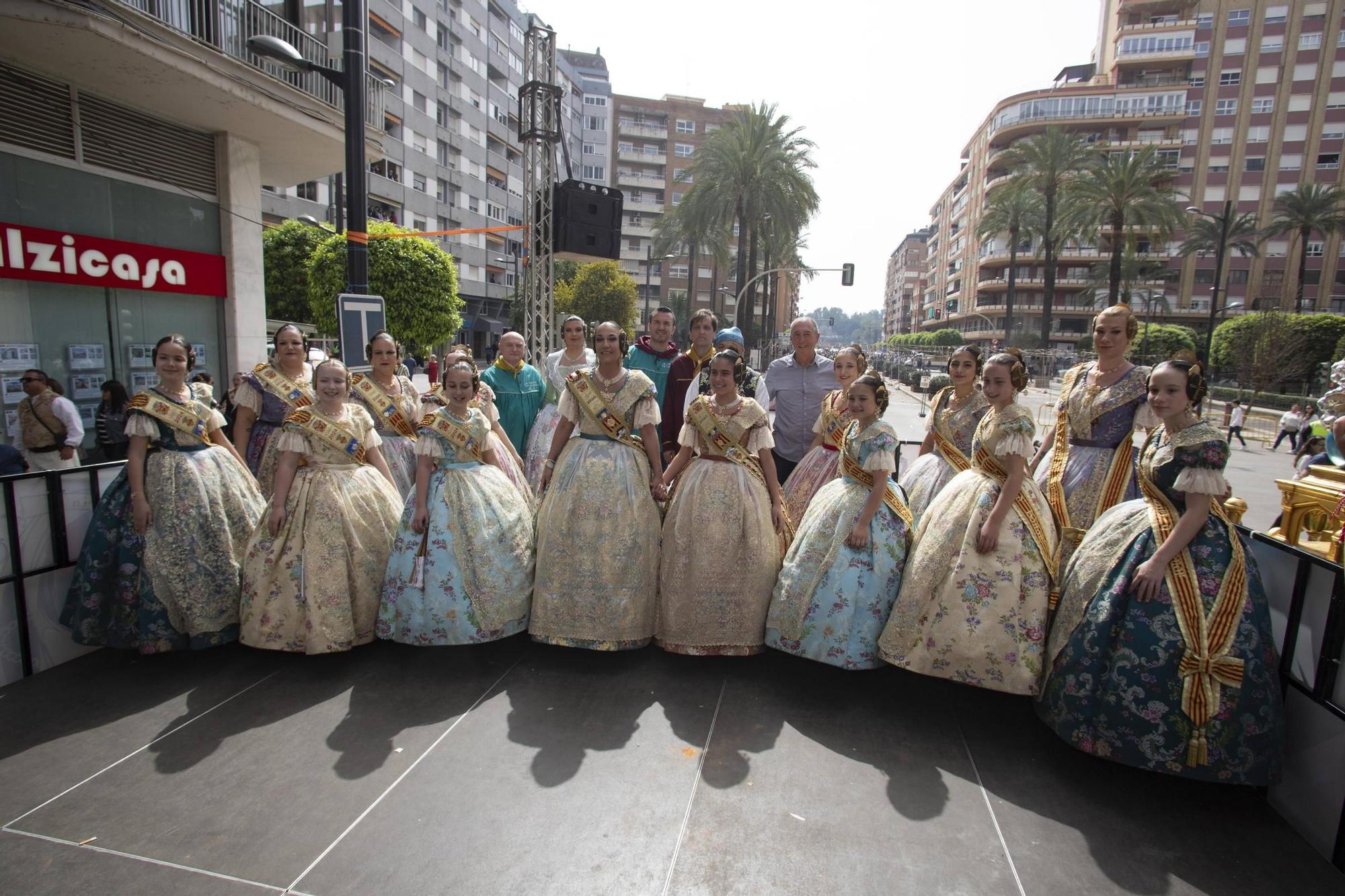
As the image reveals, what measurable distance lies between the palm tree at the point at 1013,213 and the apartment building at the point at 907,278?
65251mm

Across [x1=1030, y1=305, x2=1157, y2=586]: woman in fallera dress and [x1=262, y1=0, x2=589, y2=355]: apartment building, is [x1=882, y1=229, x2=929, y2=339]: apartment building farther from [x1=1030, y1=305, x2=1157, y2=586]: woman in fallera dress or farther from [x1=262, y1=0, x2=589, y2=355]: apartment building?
[x1=1030, y1=305, x2=1157, y2=586]: woman in fallera dress

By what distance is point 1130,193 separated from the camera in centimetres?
3094

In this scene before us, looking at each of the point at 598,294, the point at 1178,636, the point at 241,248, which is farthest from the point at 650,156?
the point at 1178,636

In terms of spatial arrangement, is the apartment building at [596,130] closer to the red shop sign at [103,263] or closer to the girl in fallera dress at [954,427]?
the red shop sign at [103,263]

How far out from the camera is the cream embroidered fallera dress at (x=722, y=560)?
3.95 meters

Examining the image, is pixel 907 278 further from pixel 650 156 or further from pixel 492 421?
pixel 492 421

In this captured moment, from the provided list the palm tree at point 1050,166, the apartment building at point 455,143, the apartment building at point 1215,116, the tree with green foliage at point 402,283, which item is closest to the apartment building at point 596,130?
the apartment building at point 455,143

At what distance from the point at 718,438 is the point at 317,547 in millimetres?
2385

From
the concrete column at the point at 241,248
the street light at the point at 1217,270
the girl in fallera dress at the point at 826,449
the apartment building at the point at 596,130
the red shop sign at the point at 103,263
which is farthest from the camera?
the apartment building at the point at 596,130

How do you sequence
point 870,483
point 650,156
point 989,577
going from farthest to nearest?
point 650,156 → point 870,483 → point 989,577

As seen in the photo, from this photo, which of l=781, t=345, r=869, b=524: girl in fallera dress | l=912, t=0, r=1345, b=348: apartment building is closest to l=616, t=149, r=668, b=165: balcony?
l=912, t=0, r=1345, b=348: apartment building

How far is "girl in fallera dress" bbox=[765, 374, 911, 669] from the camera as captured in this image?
3.66 metres

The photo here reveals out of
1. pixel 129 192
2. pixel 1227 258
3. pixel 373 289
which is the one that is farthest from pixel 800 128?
pixel 1227 258

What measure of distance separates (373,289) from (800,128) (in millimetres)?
17137
